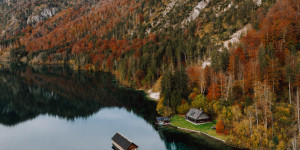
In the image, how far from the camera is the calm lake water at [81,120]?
163 feet

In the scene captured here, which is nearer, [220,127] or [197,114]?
[220,127]

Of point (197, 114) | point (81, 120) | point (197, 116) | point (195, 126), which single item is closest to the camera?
point (195, 126)

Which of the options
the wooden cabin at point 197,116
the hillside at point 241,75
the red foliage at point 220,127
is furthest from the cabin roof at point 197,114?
the red foliage at point 220,127

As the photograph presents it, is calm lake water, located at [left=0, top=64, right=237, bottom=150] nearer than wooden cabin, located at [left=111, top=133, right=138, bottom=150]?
No

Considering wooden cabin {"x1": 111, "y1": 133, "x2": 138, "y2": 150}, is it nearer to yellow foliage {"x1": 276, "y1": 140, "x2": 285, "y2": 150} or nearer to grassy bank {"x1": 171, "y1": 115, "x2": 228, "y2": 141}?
grassy bank {"x1": 171, "y1": 115, "x2": 228, "y2": 141}

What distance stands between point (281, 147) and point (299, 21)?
47.2 meters

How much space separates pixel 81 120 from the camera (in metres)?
68.2

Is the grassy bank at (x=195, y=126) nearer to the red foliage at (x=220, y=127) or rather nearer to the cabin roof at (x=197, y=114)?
the red foliage at (x=220, y=127)

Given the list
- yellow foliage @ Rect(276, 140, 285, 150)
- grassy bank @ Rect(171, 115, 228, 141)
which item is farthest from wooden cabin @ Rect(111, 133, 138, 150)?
yellow foliage @ Rect(276, 140, 285, 150)

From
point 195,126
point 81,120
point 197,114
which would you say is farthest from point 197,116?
point 81,120

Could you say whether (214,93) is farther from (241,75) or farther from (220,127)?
(220,127)

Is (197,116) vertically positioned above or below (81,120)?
above

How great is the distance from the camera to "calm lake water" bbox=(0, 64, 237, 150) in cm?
4975

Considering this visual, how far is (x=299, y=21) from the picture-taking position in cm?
6694
